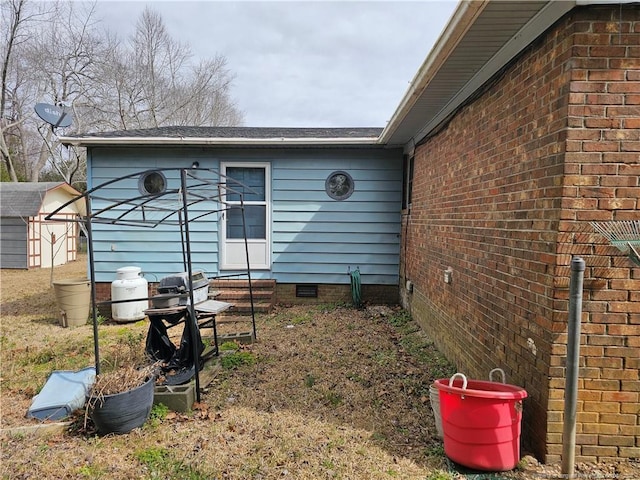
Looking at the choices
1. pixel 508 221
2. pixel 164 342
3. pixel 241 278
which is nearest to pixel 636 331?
pixel 508 221

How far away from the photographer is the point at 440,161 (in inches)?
197

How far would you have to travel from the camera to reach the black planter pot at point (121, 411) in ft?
9.98

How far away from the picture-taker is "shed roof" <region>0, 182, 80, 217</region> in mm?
13891

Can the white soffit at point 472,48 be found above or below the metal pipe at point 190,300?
above

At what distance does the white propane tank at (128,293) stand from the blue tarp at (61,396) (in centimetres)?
272

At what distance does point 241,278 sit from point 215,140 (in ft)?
8.59

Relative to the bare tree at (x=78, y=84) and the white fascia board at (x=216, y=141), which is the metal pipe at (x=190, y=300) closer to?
the white fascia board at (x=216, y=141)

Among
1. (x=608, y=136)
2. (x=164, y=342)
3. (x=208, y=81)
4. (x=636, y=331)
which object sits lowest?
(x=164, y=342)

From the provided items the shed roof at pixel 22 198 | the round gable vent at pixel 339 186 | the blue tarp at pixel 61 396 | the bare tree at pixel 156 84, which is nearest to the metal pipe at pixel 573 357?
the blue tarp at pixel 61 396

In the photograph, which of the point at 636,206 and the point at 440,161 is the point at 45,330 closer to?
the point at 440,161

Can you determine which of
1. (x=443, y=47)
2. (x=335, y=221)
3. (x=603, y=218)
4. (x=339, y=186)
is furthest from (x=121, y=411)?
(x=339, y=186)

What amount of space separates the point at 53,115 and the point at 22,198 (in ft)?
29.0

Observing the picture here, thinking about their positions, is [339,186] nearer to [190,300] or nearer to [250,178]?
[250,178]

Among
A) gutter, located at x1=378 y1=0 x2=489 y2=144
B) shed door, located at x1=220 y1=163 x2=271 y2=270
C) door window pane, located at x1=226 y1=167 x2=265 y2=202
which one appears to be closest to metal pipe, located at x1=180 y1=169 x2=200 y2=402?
gutter, located at x1=378 y1=0 x2=489 y2=144
